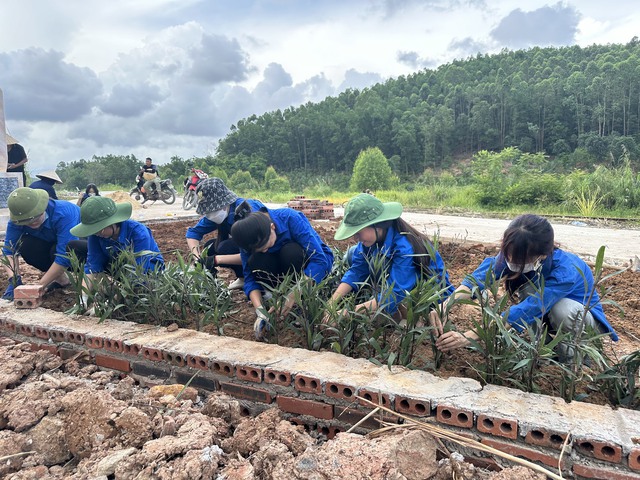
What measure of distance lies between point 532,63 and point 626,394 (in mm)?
79588

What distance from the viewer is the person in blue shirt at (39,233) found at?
3.28 m

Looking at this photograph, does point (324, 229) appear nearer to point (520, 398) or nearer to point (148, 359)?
point (148, 359)

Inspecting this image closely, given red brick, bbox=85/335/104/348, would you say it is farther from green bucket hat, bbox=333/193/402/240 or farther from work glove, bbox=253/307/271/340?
green bucket hat, bbox=333/193/402/240

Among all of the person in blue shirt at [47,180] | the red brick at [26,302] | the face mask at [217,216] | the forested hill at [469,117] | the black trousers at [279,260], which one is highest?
the forested hill at [469,117]

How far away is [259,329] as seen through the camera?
242 cm

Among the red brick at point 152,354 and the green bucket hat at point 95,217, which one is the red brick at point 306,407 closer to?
the red brick at point 152,354

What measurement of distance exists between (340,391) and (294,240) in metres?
1.36

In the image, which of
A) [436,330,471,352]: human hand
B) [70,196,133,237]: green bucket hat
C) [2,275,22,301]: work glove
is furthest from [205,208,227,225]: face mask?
[436,330,471,352]: human hand

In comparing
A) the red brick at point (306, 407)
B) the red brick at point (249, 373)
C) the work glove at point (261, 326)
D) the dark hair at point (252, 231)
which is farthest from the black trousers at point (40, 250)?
the red brick at point (306, 407)

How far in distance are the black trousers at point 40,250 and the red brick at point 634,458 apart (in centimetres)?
383

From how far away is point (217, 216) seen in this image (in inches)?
135

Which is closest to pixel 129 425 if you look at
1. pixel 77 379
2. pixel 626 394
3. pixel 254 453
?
pixel 254 453

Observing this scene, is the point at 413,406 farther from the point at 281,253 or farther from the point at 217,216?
the point at 217,216

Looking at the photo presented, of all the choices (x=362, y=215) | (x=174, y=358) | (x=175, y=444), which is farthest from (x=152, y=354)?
(x=362, y=215)
